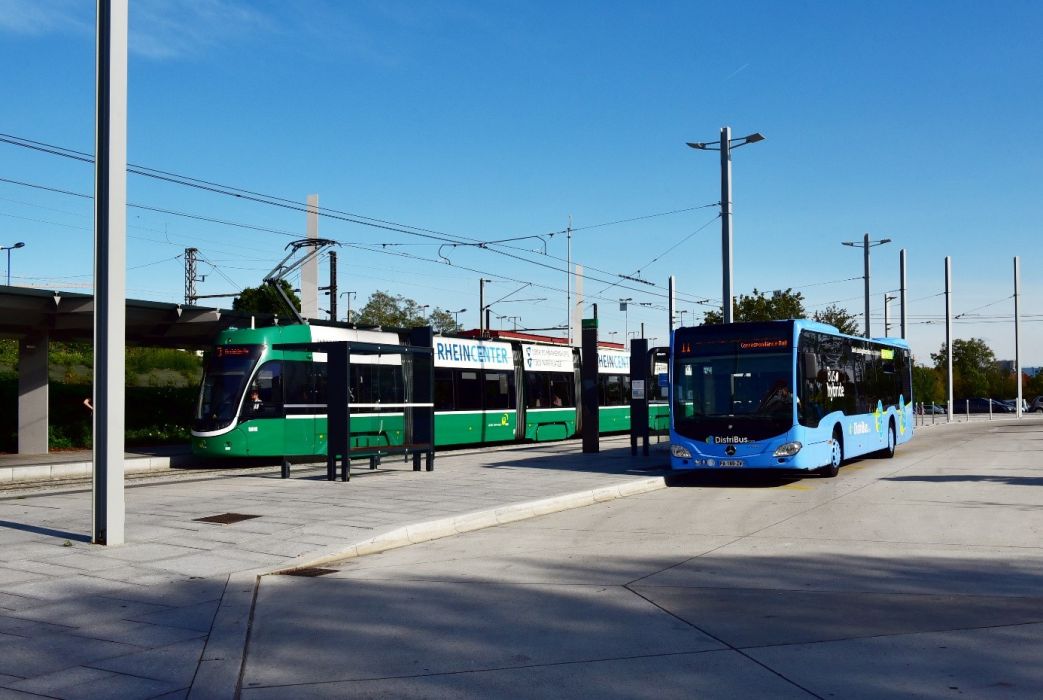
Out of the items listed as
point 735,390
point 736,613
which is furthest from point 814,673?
point 735,390

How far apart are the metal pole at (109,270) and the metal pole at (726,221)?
690 inches

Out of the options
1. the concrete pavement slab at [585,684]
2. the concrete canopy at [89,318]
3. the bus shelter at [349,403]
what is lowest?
the concrete pavement slab at [585,684]

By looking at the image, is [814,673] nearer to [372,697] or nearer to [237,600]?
[372,697]

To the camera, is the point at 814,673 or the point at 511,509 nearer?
the point at 814,673

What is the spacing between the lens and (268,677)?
5.84 metres

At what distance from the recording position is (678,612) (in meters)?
7.41

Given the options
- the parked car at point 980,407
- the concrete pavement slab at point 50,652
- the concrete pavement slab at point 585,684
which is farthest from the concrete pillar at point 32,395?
the parked car at point 980,407

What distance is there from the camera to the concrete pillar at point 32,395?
83.1 feet

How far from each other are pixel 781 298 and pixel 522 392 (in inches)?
906

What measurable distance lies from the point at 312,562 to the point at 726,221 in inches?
707

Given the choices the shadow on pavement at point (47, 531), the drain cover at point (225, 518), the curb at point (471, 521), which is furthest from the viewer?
the drain cover at point (225, 518)

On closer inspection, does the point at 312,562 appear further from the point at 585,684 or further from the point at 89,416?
the point at 89,416

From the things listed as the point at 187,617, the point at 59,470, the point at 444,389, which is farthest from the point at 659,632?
the point at 444,389

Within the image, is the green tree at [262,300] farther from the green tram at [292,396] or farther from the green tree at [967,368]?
the green tree at [967,368]
